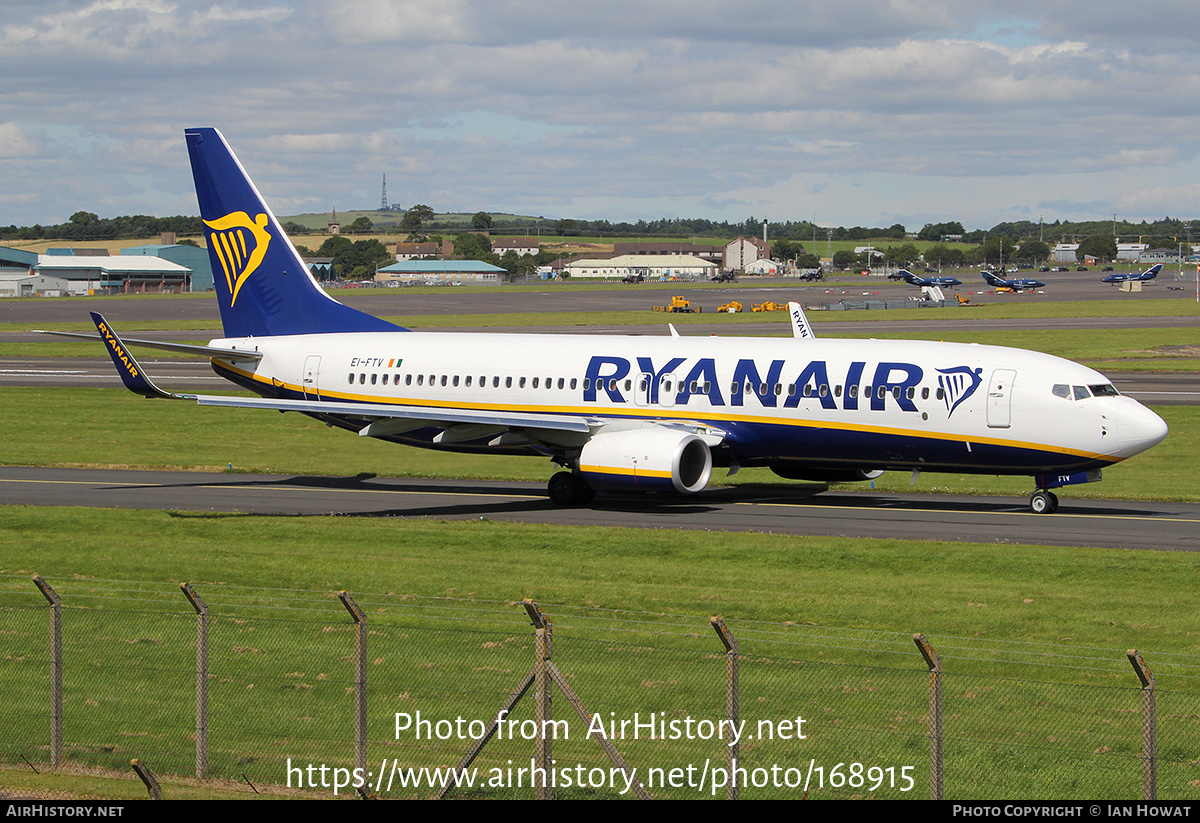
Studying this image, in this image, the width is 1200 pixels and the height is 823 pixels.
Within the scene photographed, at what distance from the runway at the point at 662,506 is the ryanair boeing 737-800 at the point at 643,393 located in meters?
1.12

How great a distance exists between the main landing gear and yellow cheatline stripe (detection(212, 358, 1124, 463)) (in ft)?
6.68

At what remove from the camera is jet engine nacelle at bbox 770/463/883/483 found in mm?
37375

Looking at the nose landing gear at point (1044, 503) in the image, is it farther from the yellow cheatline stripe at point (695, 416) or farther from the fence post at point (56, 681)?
the fence post at point (56, 681)

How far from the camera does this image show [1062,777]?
49.3 ft

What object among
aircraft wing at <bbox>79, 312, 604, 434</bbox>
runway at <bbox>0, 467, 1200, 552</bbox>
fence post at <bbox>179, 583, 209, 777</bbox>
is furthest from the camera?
aircraft wing at <bbox>79, 312, 604, 434</bbox>

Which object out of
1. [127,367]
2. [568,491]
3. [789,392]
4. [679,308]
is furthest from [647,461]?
[679,308]

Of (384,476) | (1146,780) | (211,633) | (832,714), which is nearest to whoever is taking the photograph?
(1146,780)

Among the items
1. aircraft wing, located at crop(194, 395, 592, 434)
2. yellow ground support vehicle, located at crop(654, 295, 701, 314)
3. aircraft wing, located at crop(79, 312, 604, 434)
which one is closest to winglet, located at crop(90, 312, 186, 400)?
aircraft wing, located at crop(79, 312, 604, 434)

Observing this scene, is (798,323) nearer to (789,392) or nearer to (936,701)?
(789,392)

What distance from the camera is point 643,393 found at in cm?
3750

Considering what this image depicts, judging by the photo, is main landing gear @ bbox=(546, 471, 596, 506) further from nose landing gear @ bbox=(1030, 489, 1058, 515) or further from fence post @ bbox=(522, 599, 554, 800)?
fence post @ bbox=(522, 599, 554, 800)

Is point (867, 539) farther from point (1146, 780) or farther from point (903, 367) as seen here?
point (1146, 780)

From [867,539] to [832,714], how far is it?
13.4m
